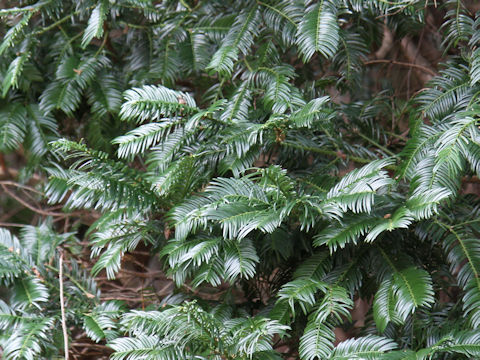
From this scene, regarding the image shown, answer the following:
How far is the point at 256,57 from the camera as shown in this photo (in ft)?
4.94

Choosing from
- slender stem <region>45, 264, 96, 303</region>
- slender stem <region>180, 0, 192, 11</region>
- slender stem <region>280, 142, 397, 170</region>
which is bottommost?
slender stem <region>45, 264, 96, 303</region>

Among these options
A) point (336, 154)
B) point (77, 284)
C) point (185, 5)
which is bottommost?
point (77, 284)

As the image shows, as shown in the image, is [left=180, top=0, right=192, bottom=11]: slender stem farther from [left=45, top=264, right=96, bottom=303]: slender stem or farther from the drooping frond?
[left=45, top=264, right=96, bottom=303]: slender stem

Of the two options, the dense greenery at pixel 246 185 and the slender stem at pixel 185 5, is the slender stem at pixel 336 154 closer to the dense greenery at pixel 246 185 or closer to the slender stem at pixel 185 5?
the dense greenery at pixel 246 185

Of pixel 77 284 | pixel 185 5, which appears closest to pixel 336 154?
pixel 185 5

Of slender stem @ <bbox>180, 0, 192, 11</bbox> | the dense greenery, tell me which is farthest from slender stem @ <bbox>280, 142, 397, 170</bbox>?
slender stem @ <bbox>180, 0, 192, 11</bbox>

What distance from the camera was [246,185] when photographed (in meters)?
1.17

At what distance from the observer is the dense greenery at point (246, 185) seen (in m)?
1.10

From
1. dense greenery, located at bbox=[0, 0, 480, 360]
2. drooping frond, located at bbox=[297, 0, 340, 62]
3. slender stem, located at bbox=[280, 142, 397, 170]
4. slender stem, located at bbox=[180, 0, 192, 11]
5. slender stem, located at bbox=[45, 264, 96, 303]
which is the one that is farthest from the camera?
slender stem, located at bbox=[180, 0, 192, 11]

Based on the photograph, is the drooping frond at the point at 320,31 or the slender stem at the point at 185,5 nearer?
the drooping frond at the point at 320,31

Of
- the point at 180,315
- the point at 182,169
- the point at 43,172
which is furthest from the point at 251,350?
the point at 43,172

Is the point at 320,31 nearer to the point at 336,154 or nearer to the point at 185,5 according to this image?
the point at 336,154

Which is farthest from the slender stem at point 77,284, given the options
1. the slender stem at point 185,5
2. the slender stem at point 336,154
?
the slender stem at point 185,5

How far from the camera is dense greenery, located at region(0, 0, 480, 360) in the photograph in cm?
110
